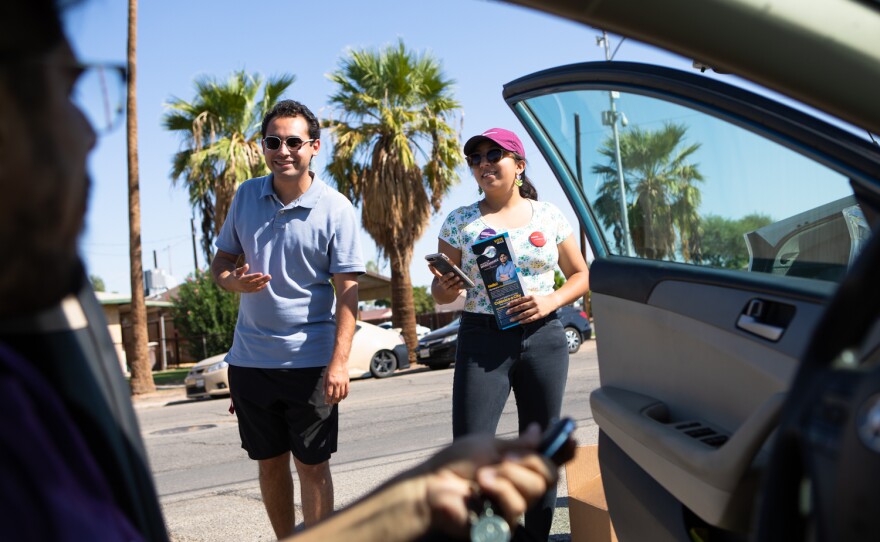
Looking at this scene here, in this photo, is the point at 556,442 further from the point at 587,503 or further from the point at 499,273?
the point at 499,273

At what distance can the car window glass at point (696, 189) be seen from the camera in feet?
6.12

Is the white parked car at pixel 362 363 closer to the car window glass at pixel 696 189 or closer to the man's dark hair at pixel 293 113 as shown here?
the man's dark hair at pixel 293 113

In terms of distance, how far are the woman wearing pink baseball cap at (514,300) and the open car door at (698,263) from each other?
1107mm

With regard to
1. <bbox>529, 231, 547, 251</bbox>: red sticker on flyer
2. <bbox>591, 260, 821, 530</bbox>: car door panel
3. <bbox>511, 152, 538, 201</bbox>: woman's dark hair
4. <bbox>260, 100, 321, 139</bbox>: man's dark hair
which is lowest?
<bbox>591, 260, 821, 530</bbox>: car door panel

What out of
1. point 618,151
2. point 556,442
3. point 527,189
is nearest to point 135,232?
point 527,189

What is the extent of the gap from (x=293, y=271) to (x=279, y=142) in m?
0.59

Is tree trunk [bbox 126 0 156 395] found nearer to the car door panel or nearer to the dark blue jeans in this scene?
the dark blue jeans

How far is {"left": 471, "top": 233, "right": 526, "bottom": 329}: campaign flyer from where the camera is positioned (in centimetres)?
363

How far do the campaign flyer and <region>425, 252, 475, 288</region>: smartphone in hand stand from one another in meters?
0.08

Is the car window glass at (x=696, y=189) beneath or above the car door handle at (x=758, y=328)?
above

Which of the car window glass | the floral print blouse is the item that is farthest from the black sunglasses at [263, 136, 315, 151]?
the car window glass


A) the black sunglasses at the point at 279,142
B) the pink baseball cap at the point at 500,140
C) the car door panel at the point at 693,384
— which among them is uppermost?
the black sunglasses at the point at 279,142

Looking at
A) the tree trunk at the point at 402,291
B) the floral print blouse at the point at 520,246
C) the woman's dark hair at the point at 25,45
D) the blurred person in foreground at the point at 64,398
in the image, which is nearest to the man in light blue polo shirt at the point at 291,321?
the floral print blouse at the point at 520,246

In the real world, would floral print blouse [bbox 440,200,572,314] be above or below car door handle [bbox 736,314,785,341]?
above
